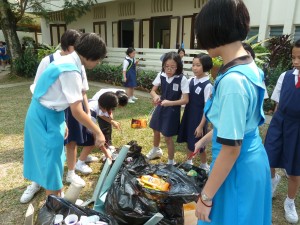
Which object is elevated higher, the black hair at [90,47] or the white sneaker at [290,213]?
the black hair at [90,47]

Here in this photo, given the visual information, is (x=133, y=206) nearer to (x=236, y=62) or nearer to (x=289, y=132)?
(x=236, y=62)

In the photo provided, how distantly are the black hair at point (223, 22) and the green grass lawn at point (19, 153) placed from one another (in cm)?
76

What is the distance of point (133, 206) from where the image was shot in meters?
1.88

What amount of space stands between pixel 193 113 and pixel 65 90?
64.5 inches

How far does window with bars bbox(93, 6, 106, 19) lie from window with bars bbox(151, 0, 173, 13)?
3354mm

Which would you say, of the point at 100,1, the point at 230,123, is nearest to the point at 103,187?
the point at 230,123

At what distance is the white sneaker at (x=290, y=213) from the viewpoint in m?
2.39

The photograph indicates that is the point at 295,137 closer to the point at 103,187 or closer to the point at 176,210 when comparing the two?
the point at 176,210

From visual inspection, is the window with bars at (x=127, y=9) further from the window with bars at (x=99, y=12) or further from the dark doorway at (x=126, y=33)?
the window with bars at (x=99, y=12)

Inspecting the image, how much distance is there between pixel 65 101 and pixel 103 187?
2.53 ft

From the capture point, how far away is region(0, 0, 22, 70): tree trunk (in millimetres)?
9966

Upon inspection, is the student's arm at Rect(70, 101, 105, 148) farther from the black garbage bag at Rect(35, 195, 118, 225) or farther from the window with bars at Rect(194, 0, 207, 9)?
the window with bars at Rect(194, 0, 207, 9)

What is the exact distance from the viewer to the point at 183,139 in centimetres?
316

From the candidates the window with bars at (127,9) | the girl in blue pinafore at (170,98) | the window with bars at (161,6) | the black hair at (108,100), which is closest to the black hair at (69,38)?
the black hair at (108,100)
